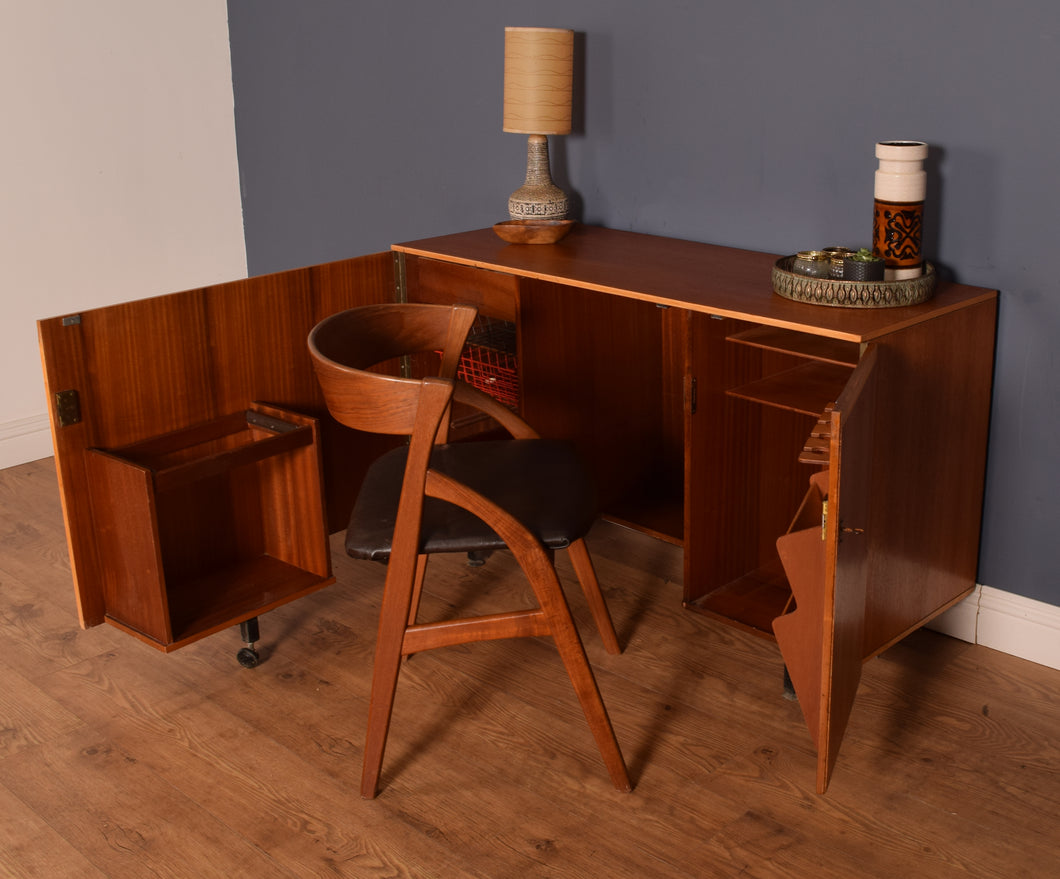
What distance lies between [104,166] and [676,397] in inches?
79.4

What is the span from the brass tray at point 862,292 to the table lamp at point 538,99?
82cm

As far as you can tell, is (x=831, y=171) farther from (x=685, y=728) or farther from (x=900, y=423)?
(x=685, y=728)

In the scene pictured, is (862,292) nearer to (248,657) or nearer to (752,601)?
(752,601)

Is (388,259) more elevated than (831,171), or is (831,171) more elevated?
(831,171)

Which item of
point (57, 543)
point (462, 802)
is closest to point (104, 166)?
point (57, 543)

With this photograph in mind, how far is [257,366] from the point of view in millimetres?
2461

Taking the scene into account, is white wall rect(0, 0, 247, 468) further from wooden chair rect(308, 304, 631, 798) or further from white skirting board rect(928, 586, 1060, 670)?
white skirting board rect(928, 586, 1060, 670)

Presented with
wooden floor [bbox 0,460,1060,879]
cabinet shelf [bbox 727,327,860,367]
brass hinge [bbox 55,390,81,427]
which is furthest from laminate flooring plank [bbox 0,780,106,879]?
cabinet shelf [bbox 727,327,860,367]

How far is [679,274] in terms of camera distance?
2.39 meters

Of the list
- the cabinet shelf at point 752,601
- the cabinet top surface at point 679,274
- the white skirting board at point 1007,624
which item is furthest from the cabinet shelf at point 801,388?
the white skirting board at point 1007,624

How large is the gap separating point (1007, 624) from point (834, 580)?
A: 88 centimetres

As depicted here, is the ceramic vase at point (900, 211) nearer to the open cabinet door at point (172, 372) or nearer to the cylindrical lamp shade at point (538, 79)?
Answer: the cylindrical lamp shade at point (538, 79)

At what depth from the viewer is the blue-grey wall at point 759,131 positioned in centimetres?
219

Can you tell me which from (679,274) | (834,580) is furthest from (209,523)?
(834,580)
